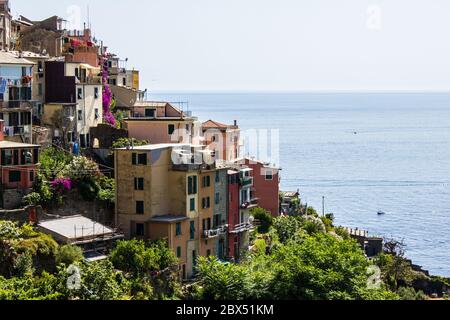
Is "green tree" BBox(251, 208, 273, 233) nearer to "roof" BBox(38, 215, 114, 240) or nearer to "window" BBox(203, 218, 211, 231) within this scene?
"window" BBox(203, 218, 211, 231)

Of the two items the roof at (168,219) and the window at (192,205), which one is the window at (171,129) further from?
the roof at (168,219)

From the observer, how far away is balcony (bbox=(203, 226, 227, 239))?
157 feet

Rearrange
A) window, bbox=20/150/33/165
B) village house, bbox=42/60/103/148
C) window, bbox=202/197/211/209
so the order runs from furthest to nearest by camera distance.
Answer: village house, bbox=42/60/103/148 → window, bbox=202/197/211/209 → window, bbox=20/150/33/165

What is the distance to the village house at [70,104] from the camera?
51344 mm

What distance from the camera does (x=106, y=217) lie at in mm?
45938

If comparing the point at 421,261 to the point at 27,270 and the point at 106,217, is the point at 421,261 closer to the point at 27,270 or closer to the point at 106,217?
the point at 106,217

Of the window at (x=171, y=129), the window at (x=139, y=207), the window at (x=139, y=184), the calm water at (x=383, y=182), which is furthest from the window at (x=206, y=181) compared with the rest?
the calm water at (x=383, y=182)

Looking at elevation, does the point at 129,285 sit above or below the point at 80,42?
below

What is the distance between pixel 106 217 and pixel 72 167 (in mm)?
2856

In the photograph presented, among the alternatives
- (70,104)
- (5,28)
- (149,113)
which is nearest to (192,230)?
(70,104)

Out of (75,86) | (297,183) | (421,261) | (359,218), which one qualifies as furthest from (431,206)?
(75,86)

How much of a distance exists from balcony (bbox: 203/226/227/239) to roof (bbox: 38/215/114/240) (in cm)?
579

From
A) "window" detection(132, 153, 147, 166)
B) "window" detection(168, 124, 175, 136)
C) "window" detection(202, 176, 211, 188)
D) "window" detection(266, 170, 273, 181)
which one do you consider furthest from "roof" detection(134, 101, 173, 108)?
"window" detection(132, 153, 147, 166)

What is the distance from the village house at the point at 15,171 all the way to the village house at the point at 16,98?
10.9 feet
